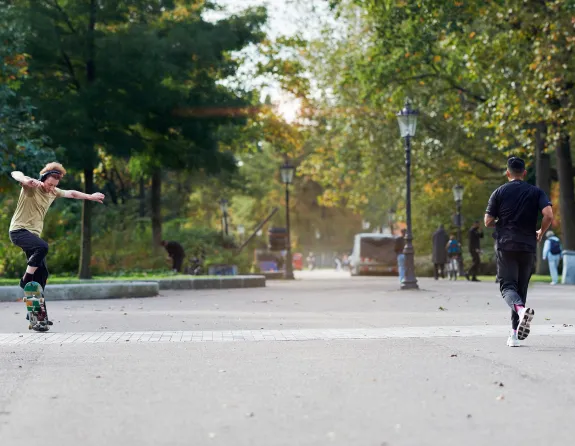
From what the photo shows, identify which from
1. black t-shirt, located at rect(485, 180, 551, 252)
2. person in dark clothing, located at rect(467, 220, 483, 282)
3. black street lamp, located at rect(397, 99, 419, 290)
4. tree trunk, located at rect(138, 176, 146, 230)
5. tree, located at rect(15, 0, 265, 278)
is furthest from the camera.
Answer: tree trunk, located at rect(138, 176, 146, 230)

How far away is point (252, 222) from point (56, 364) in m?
76.8

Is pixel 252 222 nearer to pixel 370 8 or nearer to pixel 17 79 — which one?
pixel 370 8

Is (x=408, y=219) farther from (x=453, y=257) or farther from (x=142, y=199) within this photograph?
(x=142, y=199)

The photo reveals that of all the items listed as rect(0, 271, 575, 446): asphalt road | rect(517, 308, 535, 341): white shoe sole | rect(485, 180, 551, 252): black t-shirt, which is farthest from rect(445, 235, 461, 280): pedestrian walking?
rect(517, 308, 535, 341): white shoe sole

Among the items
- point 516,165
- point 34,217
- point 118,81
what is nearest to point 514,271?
point 516,165

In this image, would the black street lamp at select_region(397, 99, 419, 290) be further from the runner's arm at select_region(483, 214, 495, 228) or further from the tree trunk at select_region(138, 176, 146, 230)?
the tree trunk at select_region(138, 176, 146, 230)

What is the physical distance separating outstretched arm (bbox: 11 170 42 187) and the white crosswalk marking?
159 centimetres

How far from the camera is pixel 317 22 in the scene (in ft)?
141

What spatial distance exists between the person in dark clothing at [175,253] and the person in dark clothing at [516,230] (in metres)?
24.2

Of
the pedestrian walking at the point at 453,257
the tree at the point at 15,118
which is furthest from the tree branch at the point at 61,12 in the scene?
the pedestrian walking at the point at 453,257

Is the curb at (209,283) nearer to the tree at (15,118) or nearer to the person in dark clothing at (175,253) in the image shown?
the tree at (15,118)

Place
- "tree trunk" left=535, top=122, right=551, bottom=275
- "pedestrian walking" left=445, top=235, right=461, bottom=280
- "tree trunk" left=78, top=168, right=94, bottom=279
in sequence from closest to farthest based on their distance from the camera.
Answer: "tree trunk" left=78, top=168, right=94, bottom=279
"tree trunk" left=535, top=122, right=551, bottom=275
"pedestrian walking" left=445, top=235, right=461, bottom=280

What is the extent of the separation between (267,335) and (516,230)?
2923 millimetres

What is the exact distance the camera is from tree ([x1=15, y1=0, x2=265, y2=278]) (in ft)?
87.5
